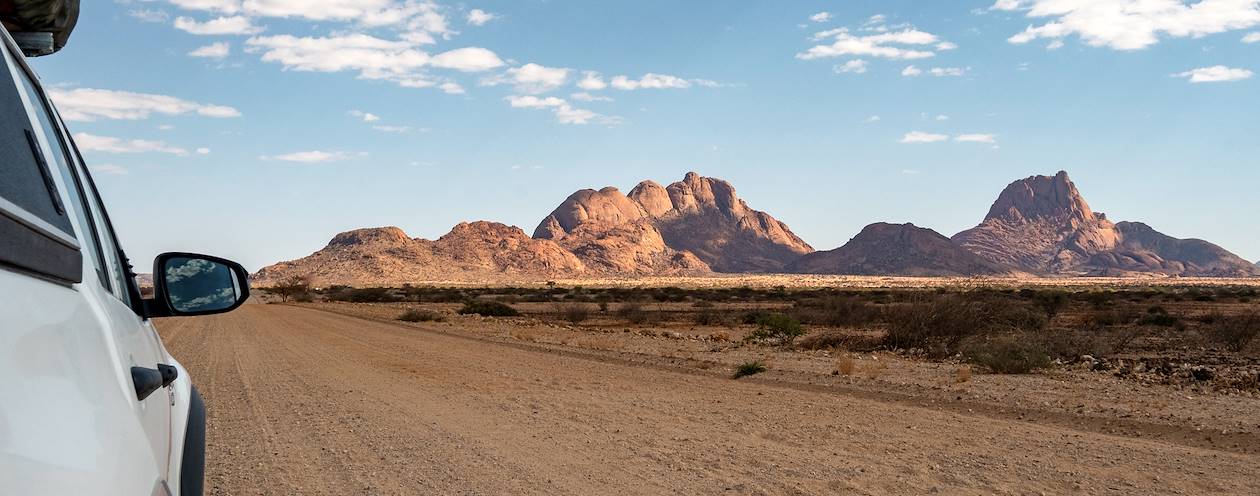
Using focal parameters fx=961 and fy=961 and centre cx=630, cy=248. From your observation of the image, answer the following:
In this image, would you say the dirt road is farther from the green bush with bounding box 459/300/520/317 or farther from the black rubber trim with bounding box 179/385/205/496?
the green bush with bounding box 459/300/520/317

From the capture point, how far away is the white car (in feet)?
3.91

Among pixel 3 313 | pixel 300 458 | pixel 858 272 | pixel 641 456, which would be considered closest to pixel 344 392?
pixel 300 458

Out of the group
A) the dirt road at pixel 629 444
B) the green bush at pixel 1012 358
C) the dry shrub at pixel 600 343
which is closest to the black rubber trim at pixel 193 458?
the dirt road at pixel 629 444

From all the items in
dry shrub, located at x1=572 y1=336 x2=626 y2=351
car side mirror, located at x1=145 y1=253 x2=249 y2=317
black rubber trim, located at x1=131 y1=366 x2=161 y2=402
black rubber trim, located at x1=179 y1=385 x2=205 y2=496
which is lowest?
dry shrub, located at x1=572 y1=336 x2=626 y2=351

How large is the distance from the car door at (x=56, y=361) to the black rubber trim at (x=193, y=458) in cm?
61

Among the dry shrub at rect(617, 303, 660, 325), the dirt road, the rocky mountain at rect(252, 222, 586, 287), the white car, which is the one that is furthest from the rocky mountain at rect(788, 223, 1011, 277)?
the white car

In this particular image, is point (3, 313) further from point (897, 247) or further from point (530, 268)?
point (897, 247)

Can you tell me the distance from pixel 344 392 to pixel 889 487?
27.9 feet

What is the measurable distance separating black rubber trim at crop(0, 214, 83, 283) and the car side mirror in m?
1.25

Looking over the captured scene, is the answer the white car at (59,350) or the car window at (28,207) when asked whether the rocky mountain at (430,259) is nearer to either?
the white car at (59,350)

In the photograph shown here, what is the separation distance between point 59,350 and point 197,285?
1824 mm

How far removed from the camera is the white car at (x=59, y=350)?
1190mm

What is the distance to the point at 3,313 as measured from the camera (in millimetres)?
1211

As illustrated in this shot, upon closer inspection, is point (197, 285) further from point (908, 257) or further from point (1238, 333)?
point (908, 257)
